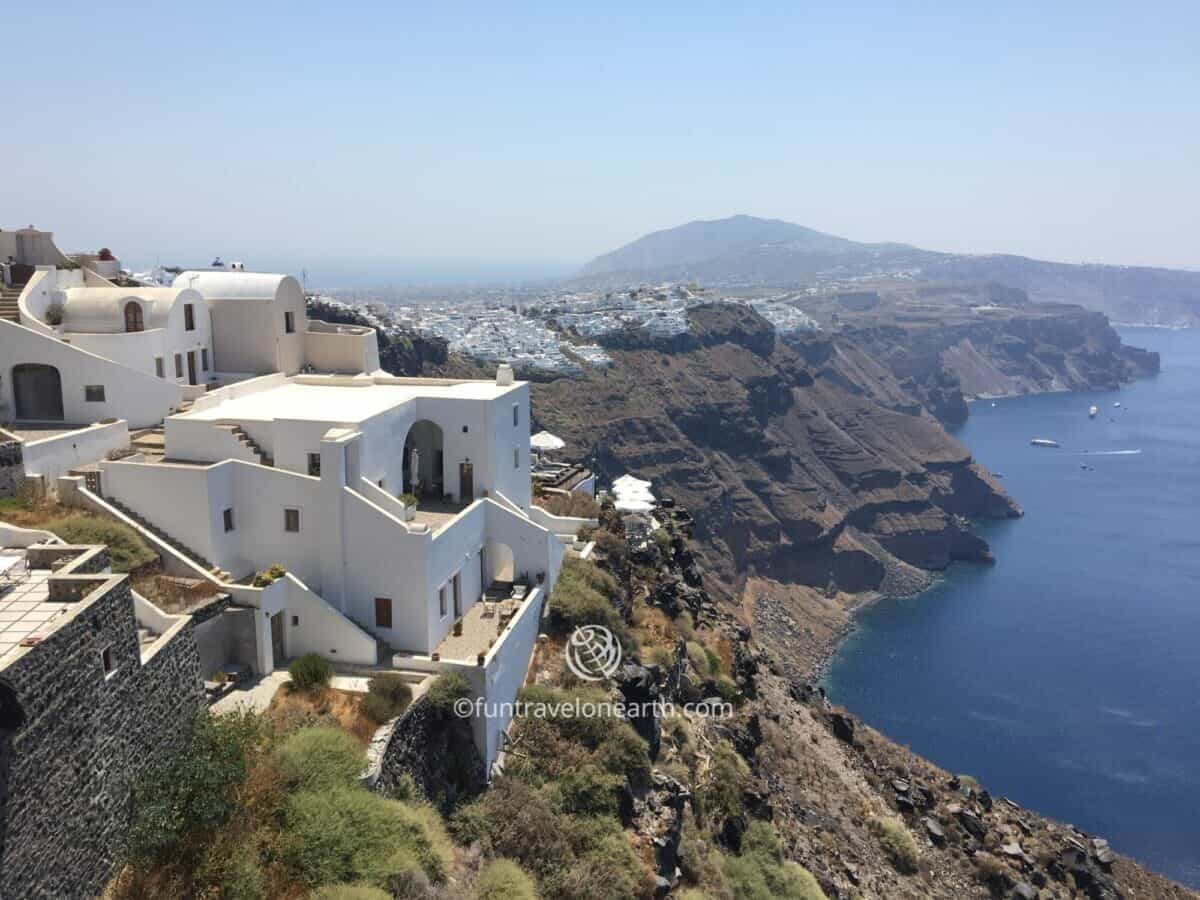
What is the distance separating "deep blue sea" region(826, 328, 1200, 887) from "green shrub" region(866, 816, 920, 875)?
2535 cm

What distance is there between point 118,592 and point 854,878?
74.2ft

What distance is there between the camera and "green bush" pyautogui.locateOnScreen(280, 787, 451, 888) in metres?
13.9

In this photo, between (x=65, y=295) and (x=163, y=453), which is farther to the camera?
(x=65, y=295)

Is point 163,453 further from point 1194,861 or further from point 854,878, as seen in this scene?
point 1194,861

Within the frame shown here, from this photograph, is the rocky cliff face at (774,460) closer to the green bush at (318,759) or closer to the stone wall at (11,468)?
the stone wall at (11,468)

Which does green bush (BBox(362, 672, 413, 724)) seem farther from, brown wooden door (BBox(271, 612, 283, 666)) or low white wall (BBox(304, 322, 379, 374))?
low white wall (BBox(304, 322, 379, 374))

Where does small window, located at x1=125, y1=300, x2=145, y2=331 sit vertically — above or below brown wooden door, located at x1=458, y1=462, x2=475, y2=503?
above

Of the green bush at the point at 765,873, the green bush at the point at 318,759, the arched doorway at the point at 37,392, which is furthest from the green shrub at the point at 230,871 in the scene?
the arched doorway at the point at 37,392

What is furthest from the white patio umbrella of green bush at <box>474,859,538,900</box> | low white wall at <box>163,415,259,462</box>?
green bush at <box>474,859,538,900</box>

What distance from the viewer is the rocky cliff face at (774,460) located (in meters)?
87.9

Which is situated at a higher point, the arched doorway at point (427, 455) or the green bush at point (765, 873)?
the arched doorway at point (427, 455)

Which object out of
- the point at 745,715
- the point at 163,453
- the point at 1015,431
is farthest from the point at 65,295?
the point at 1015,431

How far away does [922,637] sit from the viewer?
76.6 m

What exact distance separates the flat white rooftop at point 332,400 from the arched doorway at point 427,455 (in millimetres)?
1106
